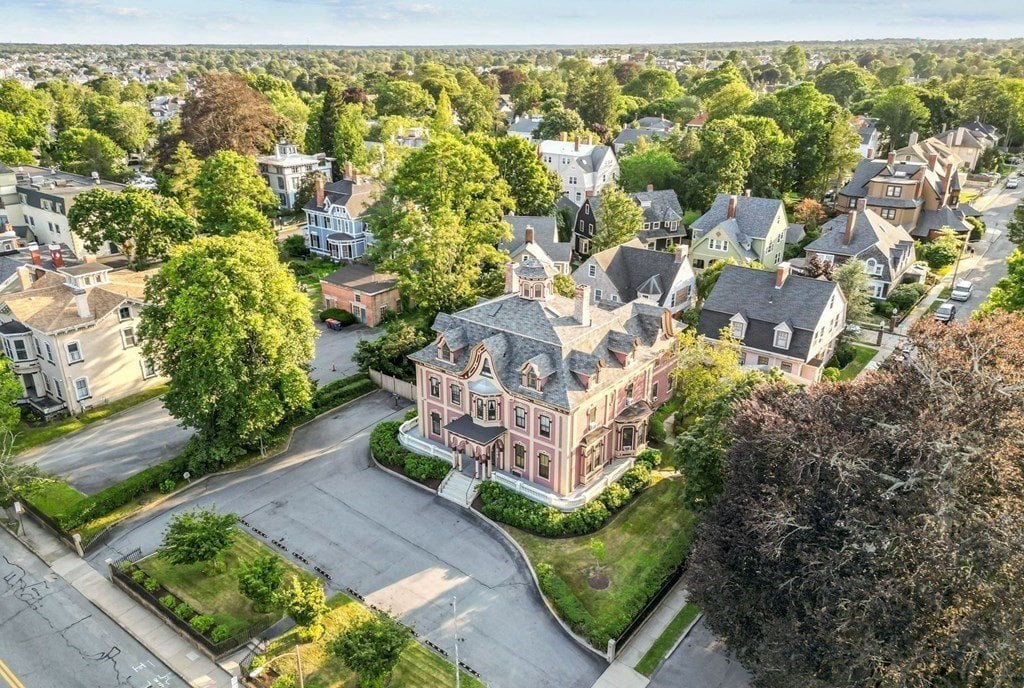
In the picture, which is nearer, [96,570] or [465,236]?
[96,570]

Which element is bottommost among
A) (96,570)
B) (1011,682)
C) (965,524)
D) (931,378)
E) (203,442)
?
(96,570)

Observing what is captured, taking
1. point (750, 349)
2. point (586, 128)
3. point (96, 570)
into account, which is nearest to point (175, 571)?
point (96, 570)

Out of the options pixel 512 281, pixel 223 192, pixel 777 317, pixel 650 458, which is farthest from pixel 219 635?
pixel 223 192

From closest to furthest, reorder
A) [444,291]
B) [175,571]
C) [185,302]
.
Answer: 1. [175,571]
2. [185,302]
3. [444,291]

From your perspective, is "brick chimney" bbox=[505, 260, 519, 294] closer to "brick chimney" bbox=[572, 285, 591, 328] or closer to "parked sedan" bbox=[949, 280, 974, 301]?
"brick chimney" bbox=[572, 285, 591, 328]

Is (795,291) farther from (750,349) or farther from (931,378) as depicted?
(931,378)

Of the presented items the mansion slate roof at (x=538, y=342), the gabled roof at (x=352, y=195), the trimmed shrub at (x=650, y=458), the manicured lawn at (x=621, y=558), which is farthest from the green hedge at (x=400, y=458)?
the gabled roof at (x=352, y=195)

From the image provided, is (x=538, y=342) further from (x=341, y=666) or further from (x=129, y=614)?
(x=129, y=614)
